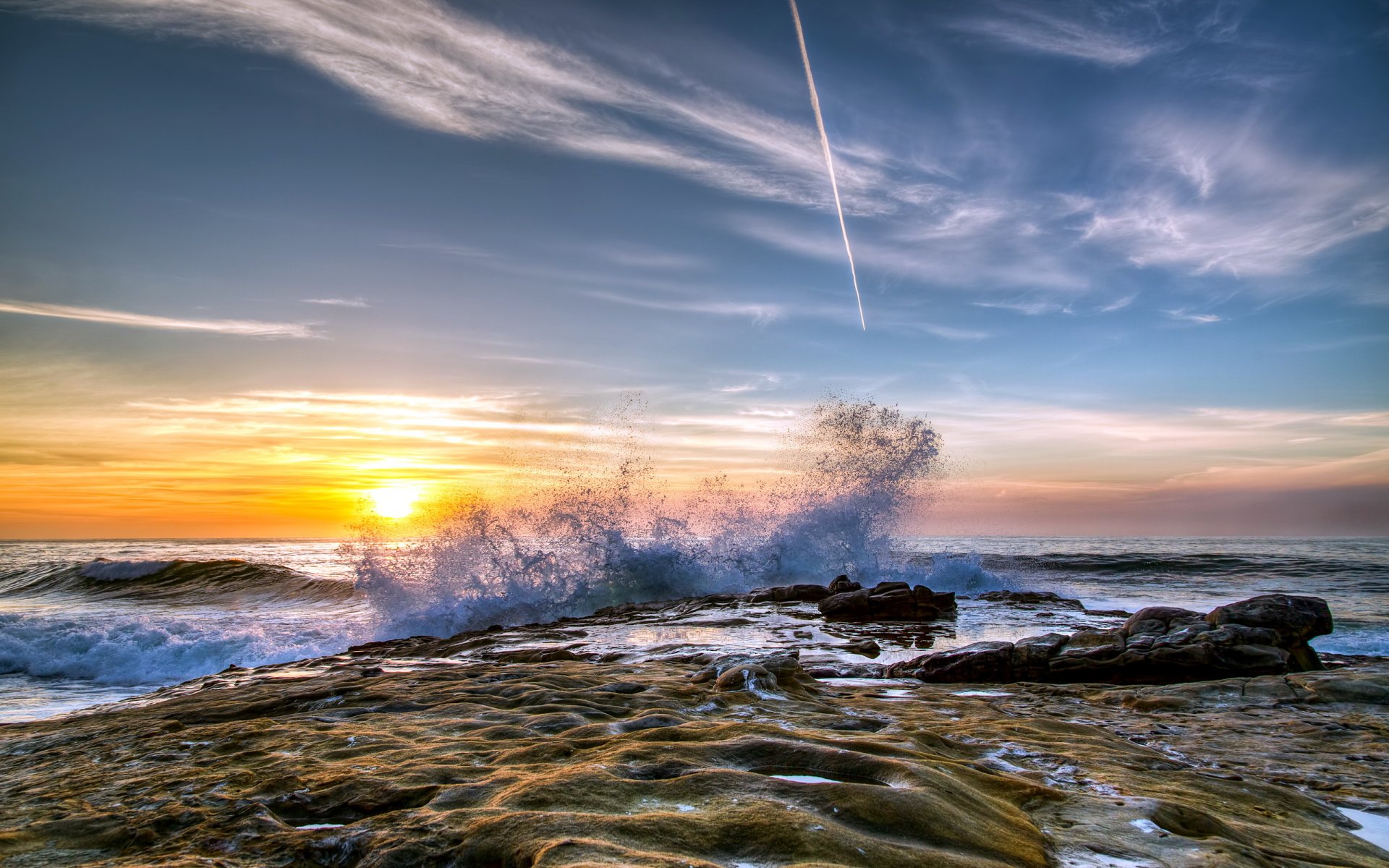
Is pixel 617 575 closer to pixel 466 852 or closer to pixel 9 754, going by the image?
pixel 9 754

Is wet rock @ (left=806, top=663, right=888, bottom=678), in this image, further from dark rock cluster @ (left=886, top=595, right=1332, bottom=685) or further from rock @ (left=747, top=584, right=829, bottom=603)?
rock @ (left=747, top=584, right=829, bottom=603)

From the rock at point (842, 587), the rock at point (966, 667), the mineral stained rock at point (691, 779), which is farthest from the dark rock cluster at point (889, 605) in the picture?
the mineral stained rock at point (691, 779)

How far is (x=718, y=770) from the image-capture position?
319cm

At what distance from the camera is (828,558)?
22.5m

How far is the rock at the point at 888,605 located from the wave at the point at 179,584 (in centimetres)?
1551

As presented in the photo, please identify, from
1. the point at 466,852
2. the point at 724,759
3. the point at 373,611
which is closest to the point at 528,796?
the point at 466,852

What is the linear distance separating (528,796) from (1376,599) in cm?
2083

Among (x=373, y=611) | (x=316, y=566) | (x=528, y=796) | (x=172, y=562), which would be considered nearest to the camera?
(x=528, y=796)

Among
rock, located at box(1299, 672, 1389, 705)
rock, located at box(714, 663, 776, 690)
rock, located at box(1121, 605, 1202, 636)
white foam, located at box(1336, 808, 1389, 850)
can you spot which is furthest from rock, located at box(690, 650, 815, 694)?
rock, located at box(1121, 605, 1202, 636)

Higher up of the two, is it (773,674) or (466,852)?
(466,852)

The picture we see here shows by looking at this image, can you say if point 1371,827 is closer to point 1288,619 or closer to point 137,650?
point 1288,619

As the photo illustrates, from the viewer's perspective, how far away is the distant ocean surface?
1069 centimetres

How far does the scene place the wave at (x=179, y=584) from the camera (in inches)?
890

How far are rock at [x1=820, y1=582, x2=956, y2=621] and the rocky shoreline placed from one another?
6.30 m
